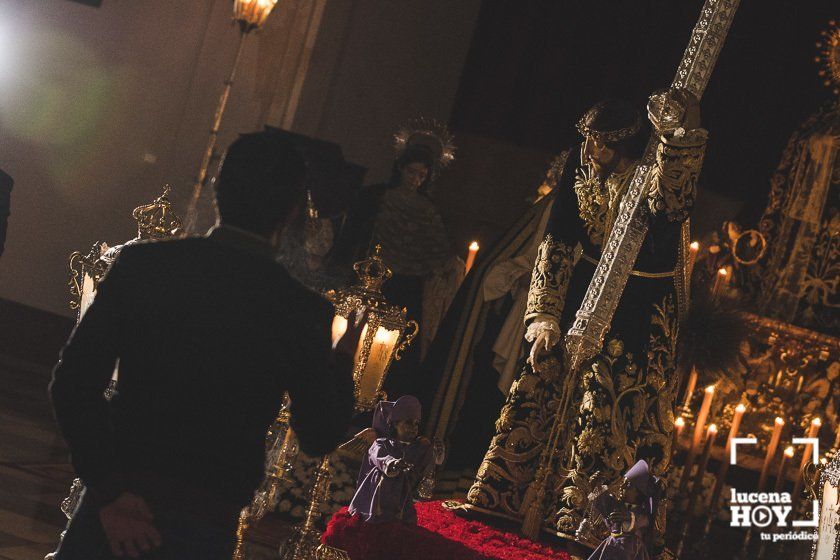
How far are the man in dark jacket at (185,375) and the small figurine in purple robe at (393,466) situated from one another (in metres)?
2.10

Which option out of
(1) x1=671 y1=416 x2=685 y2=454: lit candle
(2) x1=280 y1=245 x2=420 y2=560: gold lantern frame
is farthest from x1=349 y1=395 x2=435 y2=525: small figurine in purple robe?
(1) x1=671 y1=416 x2=685 y2=454: lit candle

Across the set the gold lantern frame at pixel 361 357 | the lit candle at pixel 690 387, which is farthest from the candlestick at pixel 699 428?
the gold lantern frame at pixel 361 357

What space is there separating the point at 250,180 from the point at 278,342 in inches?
12.5

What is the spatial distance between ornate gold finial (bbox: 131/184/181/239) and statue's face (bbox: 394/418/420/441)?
1.18m

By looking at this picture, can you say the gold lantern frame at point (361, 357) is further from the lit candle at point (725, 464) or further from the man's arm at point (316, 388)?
the man's arm at point (316, 388)

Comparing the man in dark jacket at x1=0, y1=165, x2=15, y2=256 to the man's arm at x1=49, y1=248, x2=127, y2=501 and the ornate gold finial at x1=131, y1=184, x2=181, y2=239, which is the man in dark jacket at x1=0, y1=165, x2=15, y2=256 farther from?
the man's arm at x1=49, y1=248, x2=127, y2=501

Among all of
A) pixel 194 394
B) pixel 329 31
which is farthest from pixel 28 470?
pixel 329 31

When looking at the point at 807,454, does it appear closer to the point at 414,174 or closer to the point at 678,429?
the point at 678,429

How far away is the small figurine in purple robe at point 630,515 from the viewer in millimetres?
3670

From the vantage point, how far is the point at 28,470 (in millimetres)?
6215

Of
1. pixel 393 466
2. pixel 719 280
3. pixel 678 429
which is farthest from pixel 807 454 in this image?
pixel 393 466

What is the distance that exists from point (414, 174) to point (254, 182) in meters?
6.79

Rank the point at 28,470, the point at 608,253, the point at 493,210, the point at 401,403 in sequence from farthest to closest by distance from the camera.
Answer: the point at 493,210
the point at 28,470
the point at 401,403
the point at 608,253

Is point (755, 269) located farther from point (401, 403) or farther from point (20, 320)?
point (20, 320)
